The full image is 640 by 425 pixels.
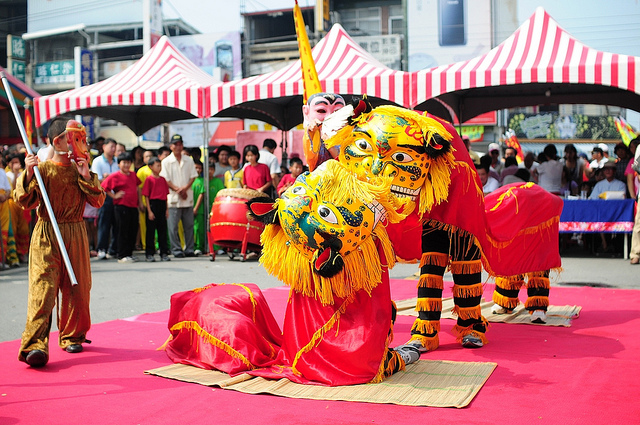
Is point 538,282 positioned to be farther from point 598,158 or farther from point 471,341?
point 598,158

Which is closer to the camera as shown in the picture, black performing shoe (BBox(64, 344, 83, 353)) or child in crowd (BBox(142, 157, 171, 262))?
black performing shoe (BBox(64, 344, 83, 353))

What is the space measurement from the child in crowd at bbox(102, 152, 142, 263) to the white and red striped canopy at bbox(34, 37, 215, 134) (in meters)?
1.57

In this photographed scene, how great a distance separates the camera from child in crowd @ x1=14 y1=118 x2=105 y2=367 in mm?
4121

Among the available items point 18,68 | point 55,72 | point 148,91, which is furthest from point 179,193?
point 18,68

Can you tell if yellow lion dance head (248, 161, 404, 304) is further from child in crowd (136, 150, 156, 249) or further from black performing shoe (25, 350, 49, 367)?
child in crowd (136, 150, 156, 249)

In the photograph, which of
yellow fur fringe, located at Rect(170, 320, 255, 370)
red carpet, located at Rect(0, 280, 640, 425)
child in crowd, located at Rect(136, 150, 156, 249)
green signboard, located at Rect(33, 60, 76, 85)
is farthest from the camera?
green signboard, located at Rect(33, 60, 76, 85)

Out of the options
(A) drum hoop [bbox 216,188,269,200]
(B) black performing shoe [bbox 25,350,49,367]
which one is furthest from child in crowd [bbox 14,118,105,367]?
(A) drum hoop [bbox 216,188,269,200]

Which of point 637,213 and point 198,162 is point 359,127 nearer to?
point 637,213

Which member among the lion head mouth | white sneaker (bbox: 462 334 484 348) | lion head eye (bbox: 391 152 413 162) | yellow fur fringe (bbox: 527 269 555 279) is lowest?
white sneaker (bbox: 462 334 484 348)

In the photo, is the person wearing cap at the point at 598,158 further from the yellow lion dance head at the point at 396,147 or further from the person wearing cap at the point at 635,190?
the yellow lion dance head at the point at 396,147

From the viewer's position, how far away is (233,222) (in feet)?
29.4

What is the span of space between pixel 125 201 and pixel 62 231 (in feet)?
18.2

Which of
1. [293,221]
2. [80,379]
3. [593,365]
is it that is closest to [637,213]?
[593,365]

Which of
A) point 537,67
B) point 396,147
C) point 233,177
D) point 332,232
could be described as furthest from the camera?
point 233,177
